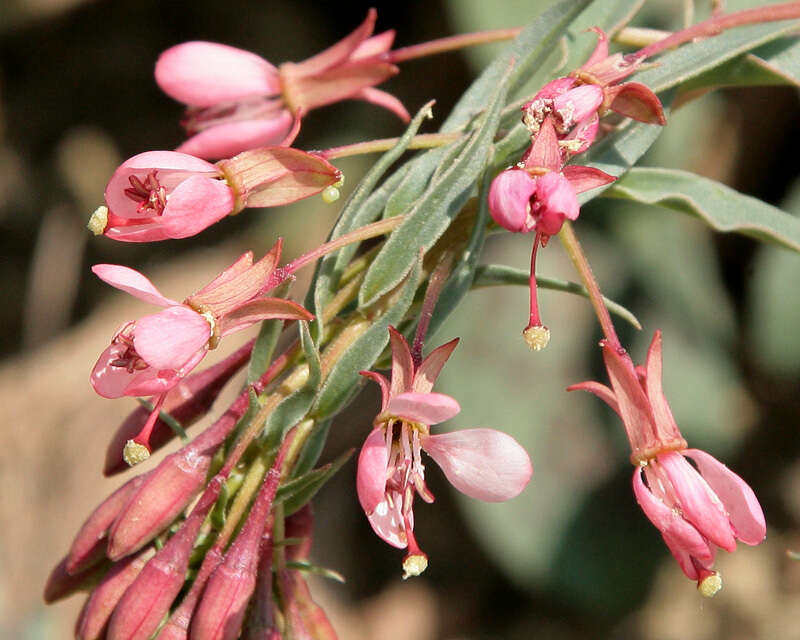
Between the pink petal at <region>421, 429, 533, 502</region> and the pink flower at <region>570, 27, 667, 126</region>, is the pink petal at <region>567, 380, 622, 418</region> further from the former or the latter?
the pink flower at <region>570, 27, 667, 126</region>

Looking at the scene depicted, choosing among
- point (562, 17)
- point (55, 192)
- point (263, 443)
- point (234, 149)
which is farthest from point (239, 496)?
point (55, 192)

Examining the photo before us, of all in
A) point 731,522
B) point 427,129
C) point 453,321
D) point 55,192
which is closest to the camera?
point 731,522

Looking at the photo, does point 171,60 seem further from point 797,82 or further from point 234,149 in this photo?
point 797,82

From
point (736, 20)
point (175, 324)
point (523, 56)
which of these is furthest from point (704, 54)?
point (175, 324)

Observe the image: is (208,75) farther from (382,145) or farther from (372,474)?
(372,474)

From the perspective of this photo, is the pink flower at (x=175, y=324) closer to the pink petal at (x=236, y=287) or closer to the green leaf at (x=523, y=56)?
the pink petal at (x=236, y=287)

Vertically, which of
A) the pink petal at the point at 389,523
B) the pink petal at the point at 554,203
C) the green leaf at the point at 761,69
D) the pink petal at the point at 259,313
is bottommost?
the pink petal at the point at 389,523

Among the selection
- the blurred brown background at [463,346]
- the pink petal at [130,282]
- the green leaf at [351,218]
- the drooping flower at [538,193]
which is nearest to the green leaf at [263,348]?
the green leaf at [351,218]
